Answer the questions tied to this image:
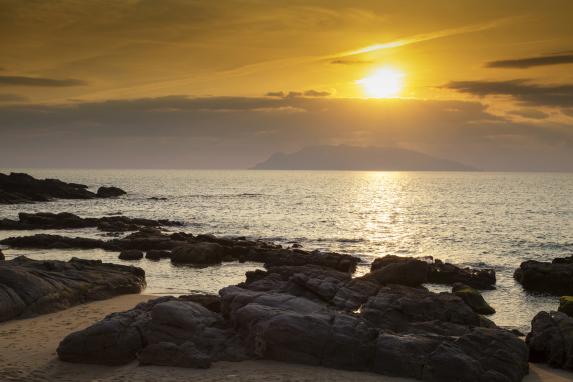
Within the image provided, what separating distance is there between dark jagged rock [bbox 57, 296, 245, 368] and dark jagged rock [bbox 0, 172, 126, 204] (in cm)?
10684

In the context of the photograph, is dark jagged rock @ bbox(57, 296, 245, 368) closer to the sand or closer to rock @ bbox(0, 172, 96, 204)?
the sand

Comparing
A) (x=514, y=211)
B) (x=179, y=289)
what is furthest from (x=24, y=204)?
(x=514, y=211)

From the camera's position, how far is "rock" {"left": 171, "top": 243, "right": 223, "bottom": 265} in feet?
165

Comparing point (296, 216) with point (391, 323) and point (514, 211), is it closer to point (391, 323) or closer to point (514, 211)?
point (514, 211)

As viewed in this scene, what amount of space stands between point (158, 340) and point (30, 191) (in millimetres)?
118369

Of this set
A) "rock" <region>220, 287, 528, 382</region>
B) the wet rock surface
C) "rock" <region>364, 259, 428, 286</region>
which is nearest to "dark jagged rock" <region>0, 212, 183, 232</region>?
"rock" <region>364, 259, 428, 286</region>

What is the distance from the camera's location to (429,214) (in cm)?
11719

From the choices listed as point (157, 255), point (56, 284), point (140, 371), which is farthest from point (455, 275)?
point (140, 371)

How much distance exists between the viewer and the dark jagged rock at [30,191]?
121 metres

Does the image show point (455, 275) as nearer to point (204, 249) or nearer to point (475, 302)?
point (475, 302)

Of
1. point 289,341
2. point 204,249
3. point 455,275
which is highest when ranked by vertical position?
point 204,249

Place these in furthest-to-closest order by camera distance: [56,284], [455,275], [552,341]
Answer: [455,275] < [56,284] < [552,341]

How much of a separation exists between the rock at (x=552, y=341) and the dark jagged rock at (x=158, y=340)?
12.0 metres

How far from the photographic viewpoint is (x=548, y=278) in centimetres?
4184
